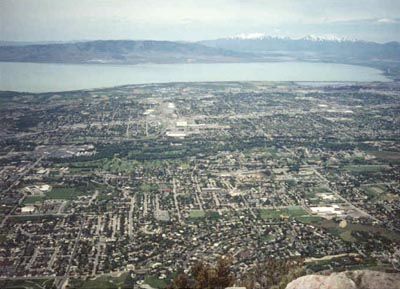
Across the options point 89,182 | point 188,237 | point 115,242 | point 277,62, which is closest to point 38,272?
point 115,242

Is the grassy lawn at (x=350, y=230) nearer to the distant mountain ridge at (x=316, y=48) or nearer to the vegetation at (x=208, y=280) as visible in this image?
the vegetation at (x=208, y=280)

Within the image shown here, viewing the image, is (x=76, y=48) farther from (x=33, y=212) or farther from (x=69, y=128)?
(x=33, y=212)

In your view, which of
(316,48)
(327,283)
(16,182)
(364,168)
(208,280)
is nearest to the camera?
(327,283)

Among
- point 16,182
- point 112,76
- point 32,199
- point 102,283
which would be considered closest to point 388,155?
point 102,283

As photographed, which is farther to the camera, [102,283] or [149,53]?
[149,53]

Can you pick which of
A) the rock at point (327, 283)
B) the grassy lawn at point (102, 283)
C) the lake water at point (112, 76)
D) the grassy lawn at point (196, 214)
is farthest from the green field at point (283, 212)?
the lake water at point (112, 76)

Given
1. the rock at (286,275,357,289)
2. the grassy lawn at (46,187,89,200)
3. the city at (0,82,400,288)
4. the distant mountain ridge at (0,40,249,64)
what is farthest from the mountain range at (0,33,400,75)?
the rock at (286,275,357,289)

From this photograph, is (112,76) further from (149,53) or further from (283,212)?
(283,212)
